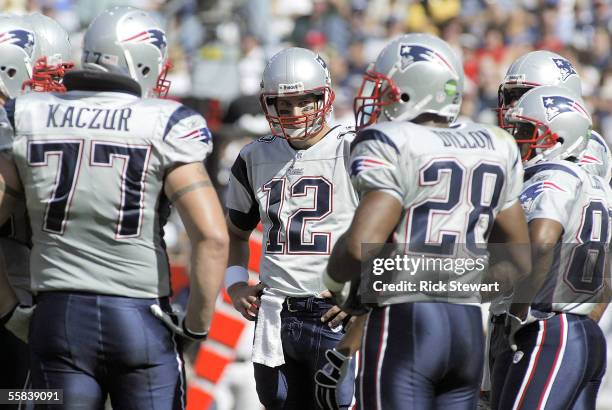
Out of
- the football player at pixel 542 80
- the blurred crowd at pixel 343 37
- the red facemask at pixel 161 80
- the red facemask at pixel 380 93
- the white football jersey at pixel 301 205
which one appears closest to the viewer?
the red facemask at pixel 380 93

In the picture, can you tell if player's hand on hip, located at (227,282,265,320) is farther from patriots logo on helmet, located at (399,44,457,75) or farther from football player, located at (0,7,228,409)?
patriots logo on helmet, located at (399,44,457,75)

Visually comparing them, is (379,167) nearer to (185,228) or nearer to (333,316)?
(185,228)

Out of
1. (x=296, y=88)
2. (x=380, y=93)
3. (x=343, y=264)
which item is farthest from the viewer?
(x=296, y=88)

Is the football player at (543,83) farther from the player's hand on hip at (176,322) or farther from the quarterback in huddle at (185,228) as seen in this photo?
the player's hand on hip at (176,322)

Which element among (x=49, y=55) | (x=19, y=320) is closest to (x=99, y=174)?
(x=19, y=320)

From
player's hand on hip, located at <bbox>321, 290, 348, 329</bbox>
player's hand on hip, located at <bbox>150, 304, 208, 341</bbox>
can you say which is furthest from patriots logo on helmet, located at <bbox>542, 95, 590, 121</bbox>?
player's hand on hip, located at <bbox>150, 304, 208, 341</bbox>

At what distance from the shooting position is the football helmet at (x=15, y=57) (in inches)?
196

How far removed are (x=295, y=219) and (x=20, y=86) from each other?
4.69ft

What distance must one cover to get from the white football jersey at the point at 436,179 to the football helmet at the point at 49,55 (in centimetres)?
182

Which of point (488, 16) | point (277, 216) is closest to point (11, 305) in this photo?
point (277, 216)

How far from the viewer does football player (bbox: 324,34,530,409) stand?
3852 millimetres

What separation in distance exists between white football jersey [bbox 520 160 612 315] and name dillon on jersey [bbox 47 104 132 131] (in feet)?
6.05

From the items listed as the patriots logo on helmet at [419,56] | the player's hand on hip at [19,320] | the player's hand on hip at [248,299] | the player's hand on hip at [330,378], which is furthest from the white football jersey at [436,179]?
the player's hand on hip at [19,320]

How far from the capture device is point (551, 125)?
5.04 metres
